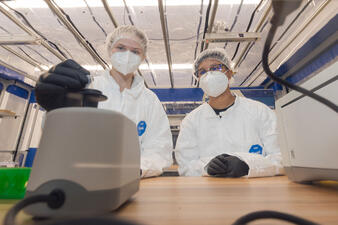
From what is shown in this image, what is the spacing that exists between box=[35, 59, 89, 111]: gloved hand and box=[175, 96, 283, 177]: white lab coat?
114 cm

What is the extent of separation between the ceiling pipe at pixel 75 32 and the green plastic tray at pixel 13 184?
7.40 ft

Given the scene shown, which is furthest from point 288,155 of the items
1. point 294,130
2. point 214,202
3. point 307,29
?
point 307,29

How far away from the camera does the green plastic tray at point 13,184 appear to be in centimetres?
40

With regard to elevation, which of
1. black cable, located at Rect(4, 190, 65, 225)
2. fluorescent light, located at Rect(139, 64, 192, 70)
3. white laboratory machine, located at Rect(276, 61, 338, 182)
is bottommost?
black cable, located at Rect(4, 190, 65, 225)

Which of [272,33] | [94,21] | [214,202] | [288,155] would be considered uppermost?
[94,21]

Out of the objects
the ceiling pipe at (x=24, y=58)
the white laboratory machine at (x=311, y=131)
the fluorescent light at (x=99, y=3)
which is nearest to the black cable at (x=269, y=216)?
the white laboratory machine at (x=311, y=131)

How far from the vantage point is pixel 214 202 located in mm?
375

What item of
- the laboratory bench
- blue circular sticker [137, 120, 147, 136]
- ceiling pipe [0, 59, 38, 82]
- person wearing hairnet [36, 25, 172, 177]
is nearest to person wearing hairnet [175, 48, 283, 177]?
person wearing hairnet [36, 25, 172, 177]

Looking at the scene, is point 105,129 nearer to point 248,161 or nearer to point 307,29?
point 248,161

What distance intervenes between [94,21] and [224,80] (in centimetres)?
182

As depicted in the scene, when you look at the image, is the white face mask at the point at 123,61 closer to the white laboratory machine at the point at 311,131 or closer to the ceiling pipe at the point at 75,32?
the white laboratory machine at the point at 311,131

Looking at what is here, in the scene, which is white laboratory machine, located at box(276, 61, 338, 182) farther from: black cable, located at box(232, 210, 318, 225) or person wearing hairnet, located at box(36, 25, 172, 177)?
person wearing hairnet, located at box(36, 25, 172, 177)

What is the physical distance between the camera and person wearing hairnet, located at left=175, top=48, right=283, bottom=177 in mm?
1499

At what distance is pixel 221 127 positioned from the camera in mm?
1570
